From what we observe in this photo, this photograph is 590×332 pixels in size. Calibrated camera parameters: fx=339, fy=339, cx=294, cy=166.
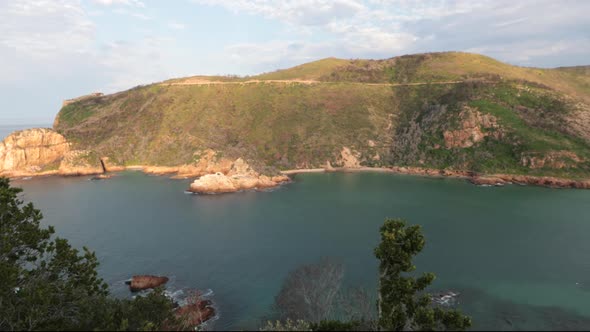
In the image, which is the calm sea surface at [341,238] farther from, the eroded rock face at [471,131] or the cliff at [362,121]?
the eroded rock face at [471,131]

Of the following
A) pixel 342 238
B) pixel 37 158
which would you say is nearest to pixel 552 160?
pixel 342 238

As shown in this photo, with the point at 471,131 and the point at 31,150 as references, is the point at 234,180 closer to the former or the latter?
the point at 471,131

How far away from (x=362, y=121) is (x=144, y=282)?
11798 cm

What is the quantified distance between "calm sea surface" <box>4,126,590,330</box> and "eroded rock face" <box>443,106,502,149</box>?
955 inches

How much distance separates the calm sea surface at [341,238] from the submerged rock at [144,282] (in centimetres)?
139

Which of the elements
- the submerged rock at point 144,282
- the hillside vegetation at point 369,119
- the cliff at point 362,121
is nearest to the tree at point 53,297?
the submerged rock at point 144,282

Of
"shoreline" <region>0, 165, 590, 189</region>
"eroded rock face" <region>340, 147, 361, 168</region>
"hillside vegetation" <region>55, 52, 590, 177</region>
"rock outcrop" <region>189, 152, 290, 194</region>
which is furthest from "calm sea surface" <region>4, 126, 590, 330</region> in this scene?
"eroded rock face" <region>340, 147, 361, 168</region>

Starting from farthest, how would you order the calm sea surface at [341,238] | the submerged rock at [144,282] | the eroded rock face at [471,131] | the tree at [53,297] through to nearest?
1. the eroded rock face at [471,131]
2. the submerged rock at [144,282]
3. the calm sea surface at [341,238]
4. the tree at [53,297]

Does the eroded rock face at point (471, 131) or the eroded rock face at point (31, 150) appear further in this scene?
the eroded rock face at point (31, 150)

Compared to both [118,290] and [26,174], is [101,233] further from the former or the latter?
[26,174]

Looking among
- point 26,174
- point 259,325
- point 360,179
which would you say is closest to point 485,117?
point 360,179

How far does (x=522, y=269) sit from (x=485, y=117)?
A: 87.8 metres

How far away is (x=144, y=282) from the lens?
45469 millimetres

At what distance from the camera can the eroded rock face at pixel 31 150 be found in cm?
13238
